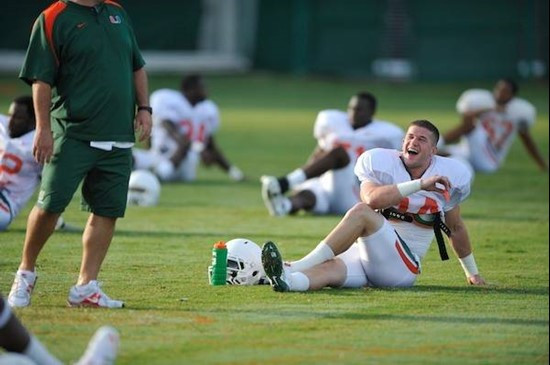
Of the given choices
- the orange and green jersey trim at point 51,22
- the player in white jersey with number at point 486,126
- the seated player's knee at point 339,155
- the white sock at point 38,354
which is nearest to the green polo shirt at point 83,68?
the orange and green jersey trim at point 51,22

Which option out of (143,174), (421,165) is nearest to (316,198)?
(143,174)

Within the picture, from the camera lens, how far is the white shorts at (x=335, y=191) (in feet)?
42.9

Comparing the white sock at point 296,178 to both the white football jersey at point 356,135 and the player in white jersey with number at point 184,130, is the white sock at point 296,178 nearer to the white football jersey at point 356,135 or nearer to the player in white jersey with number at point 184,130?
the white football jersey at point 356,135

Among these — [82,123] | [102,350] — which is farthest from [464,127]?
[102,350]

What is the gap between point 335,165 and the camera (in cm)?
1295

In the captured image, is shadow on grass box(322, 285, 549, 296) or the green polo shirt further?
shadow on grass box(322, 285, 549, 296)

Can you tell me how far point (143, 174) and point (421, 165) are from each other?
5780 mm

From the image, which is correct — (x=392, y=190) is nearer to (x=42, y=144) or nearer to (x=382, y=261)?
(x=382, y=261)

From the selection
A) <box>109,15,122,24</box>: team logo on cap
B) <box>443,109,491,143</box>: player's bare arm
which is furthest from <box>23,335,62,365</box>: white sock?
<box>443,109,491,143</box>: player's bare arm

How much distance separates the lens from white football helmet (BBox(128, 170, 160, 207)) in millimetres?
13562

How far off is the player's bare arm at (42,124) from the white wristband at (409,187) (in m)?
2.16

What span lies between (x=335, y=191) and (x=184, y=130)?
3.72 metres

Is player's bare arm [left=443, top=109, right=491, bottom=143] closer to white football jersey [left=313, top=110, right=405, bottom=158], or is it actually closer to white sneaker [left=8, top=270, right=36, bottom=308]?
white football jersey [left=313, top=110, right=405, bottom=158]

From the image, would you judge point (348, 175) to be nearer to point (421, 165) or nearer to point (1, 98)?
point (421, 165)
